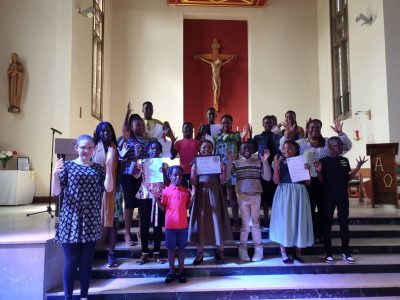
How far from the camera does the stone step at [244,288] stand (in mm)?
3172

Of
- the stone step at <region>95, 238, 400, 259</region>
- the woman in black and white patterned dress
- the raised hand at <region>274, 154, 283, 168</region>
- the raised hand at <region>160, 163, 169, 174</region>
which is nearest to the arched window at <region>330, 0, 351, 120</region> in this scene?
the stone step at <region>95, 238, 400, 259</region>

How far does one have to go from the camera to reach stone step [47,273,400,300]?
317 cm

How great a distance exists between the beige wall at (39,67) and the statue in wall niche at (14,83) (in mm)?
134

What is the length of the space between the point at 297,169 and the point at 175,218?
1327 mm

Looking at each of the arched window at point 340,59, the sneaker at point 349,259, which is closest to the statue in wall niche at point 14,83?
the sneaker at point 349,259

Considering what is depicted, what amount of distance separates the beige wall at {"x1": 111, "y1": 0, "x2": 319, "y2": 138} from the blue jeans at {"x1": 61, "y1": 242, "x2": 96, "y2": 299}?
710 cm

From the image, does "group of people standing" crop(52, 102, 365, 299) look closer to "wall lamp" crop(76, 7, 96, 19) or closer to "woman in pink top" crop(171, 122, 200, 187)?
"woman in pink top" crop(171, 122, 200, 187)

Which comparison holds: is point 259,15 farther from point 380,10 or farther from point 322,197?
point 322,197

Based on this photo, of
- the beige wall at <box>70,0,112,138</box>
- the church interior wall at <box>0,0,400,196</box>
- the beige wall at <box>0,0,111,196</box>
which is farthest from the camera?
the church interior wall at <box>0,0,400,196</box>

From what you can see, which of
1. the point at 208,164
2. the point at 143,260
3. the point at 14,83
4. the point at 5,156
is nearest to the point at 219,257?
the point at 143,260

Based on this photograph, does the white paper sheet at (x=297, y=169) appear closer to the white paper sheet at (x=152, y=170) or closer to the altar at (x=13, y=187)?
the white paper sheet at (x=152, y=170)

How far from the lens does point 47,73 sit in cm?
694

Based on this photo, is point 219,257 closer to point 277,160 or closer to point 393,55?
point 277,160

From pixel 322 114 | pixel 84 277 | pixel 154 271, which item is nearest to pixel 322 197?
pixel 154 271
